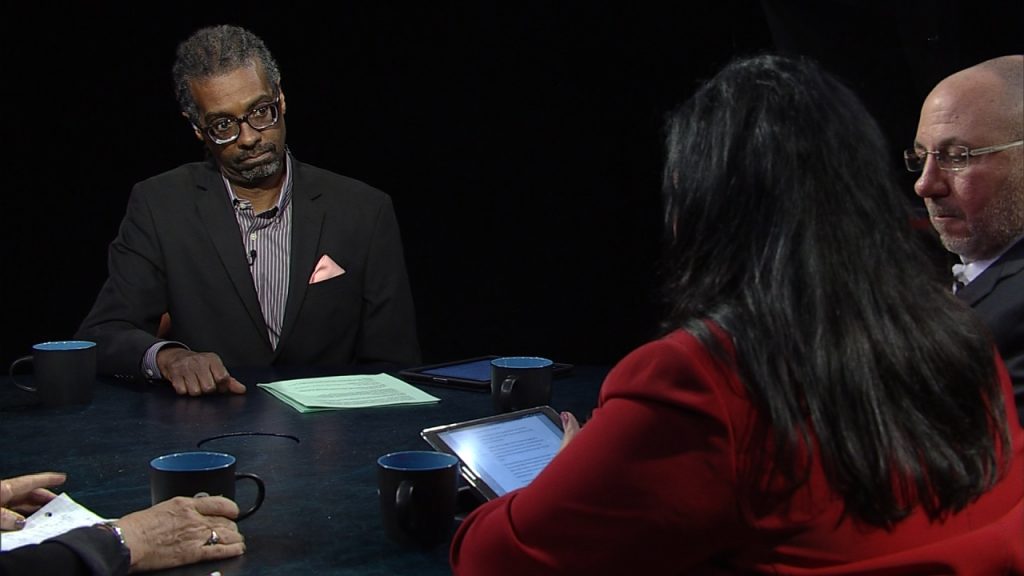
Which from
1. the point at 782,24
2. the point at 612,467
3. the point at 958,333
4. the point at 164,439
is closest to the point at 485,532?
the point at 612,467

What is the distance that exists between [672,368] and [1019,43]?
2877 mm

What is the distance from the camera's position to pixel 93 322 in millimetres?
2869

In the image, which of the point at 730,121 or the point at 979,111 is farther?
the point at 979,111

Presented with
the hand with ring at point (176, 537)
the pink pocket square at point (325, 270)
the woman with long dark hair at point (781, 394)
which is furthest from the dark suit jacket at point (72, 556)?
the pink pocket square at point (325, 270)

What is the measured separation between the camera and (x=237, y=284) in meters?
3.03

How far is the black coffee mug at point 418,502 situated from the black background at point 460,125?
2751 millimetres

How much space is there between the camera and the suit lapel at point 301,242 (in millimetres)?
3023

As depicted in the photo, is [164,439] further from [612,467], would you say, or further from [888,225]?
[888,225]

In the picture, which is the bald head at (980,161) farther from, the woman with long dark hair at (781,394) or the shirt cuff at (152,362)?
the shirt cuff at (152,362)

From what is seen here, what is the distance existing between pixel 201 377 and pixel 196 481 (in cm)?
83

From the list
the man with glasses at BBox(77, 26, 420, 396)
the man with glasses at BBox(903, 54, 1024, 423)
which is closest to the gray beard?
the man with glasses at BBox(77, 26, 420, 396)

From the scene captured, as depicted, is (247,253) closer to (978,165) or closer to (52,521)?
(52,521)

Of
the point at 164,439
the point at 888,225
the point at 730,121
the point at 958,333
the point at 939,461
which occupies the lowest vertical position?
the point at 164,439

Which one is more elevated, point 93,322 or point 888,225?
point 888,225
